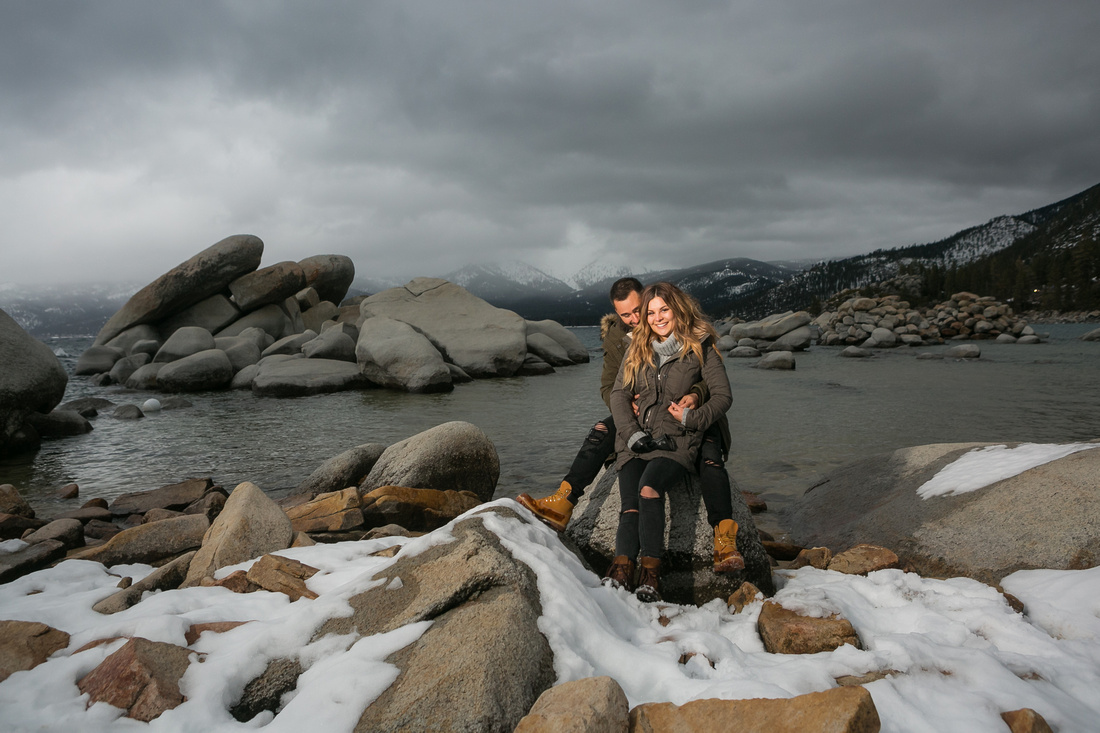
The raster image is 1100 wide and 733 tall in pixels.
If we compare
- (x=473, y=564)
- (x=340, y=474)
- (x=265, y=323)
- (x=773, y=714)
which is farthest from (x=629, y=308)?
(x=265, y=323)

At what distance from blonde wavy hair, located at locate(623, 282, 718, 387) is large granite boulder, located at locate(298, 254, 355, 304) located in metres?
29.9

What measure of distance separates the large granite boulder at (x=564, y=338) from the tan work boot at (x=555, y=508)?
24885mm

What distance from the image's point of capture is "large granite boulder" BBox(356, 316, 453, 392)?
742 inches

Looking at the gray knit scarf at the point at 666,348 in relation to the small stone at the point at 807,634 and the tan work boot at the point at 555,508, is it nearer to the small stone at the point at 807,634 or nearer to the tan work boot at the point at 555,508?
the tan work boot at the point at 555,508

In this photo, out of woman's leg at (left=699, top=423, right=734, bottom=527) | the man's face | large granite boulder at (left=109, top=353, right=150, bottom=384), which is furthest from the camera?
large granite boulder at (left=109, top=353, right=150, bottom=384)

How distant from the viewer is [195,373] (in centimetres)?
1933

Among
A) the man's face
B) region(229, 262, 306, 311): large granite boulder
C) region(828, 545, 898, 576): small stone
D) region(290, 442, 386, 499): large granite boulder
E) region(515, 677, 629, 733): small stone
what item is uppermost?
region(229, 262, 306, 311): large granite boulder

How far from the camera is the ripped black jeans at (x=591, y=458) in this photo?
4.66 metres

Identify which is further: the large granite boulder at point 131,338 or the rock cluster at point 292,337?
the large granite boulder at point 131,338

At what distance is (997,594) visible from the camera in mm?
3377

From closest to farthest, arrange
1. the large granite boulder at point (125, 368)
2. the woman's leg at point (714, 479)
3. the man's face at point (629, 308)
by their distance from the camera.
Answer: the woman's leg at point (714, 479) < the man's face at point (629, 308) < the large granite boulder at point (125, 368)

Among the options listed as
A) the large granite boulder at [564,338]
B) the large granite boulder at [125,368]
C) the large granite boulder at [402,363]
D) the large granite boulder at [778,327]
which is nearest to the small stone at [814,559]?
the large granite boulder at [402,363]

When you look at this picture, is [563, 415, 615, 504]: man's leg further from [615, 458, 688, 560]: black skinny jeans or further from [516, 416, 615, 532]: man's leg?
[615, 458, 688, 560]: black skinny jeans

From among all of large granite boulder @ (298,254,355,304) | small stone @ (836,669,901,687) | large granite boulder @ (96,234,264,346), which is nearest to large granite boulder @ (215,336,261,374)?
large granite boulder @ (96,234,264,346)
